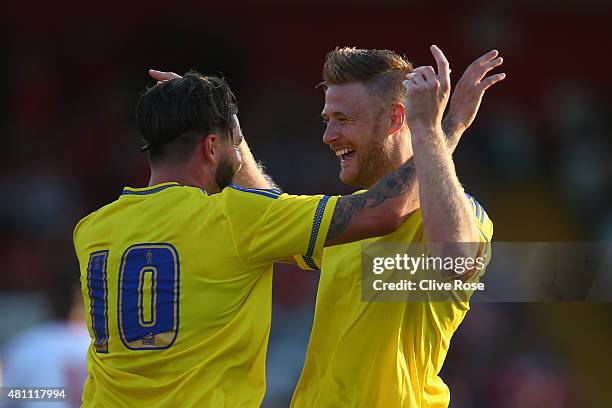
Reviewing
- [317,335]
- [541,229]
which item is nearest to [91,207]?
[541,229]

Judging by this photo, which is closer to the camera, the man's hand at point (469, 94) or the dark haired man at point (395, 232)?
the dark haired man at point (395, 232)

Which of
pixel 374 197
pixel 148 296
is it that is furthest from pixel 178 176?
pixel 374 197

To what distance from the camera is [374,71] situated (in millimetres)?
4195

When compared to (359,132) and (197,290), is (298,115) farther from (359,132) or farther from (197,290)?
(197,290)

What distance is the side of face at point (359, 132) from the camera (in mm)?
4160

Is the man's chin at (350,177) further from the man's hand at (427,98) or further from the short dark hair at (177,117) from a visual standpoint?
the short dark hair at (177,117)

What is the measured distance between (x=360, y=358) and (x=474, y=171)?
7913 mm

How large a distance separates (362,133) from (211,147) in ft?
2.31

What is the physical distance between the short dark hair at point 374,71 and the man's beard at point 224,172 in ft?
2.20

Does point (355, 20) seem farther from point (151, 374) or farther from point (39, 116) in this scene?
point (151, 374)

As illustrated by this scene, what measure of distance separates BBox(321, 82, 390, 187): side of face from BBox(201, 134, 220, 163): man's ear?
24.0 inches

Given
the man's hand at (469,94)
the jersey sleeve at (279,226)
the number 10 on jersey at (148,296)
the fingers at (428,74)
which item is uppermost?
the fingers at (428,74)

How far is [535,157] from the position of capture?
38.9 ft

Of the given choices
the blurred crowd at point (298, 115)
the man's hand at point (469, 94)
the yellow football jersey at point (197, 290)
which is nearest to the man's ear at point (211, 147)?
the yellow football jersey at point (197, 290)
